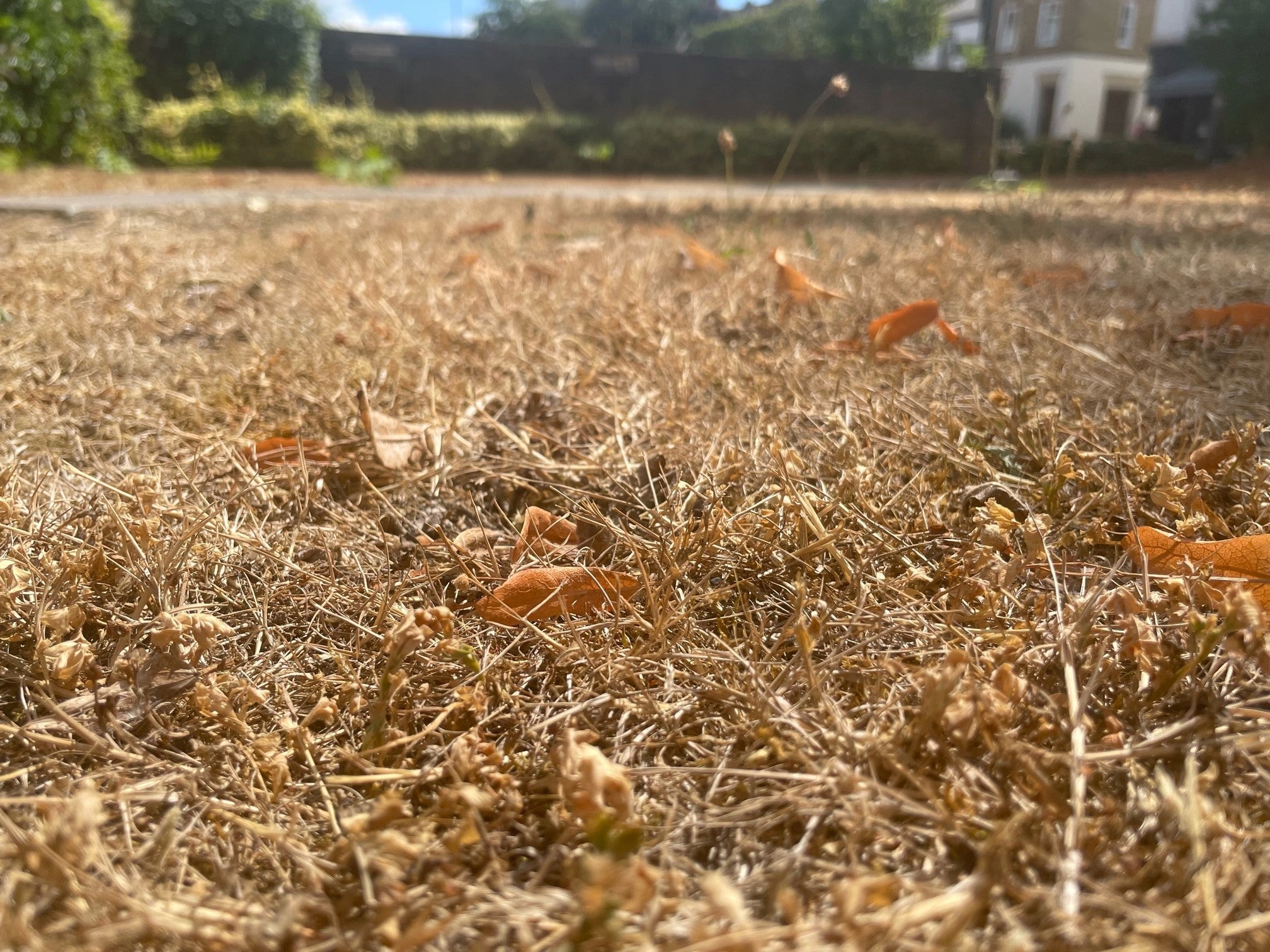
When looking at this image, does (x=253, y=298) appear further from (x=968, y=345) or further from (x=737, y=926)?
(x=737, y=926)

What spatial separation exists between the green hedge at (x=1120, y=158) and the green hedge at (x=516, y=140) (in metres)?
1.99

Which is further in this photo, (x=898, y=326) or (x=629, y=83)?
(x=629, y=83)

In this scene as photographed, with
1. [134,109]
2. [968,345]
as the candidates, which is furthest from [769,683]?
[134,109]

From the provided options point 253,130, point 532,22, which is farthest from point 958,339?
point 532,22

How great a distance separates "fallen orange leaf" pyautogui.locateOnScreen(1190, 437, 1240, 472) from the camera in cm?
131

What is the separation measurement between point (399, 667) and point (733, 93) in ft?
69.0

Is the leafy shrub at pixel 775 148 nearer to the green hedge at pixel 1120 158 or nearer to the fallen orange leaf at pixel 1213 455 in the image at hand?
the green hedge at pixel 1120 158

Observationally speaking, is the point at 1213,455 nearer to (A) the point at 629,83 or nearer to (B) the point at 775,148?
(B) the point at 775,148

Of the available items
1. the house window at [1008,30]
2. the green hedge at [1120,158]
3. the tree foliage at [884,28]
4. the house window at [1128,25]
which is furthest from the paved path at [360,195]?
the house window at [1008,30]

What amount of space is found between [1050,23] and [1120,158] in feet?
42.8

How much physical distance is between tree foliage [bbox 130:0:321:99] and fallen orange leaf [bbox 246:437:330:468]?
1592cm

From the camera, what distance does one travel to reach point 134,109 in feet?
39.8

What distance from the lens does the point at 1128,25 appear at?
27844 mm

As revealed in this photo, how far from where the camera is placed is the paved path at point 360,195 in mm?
5512
